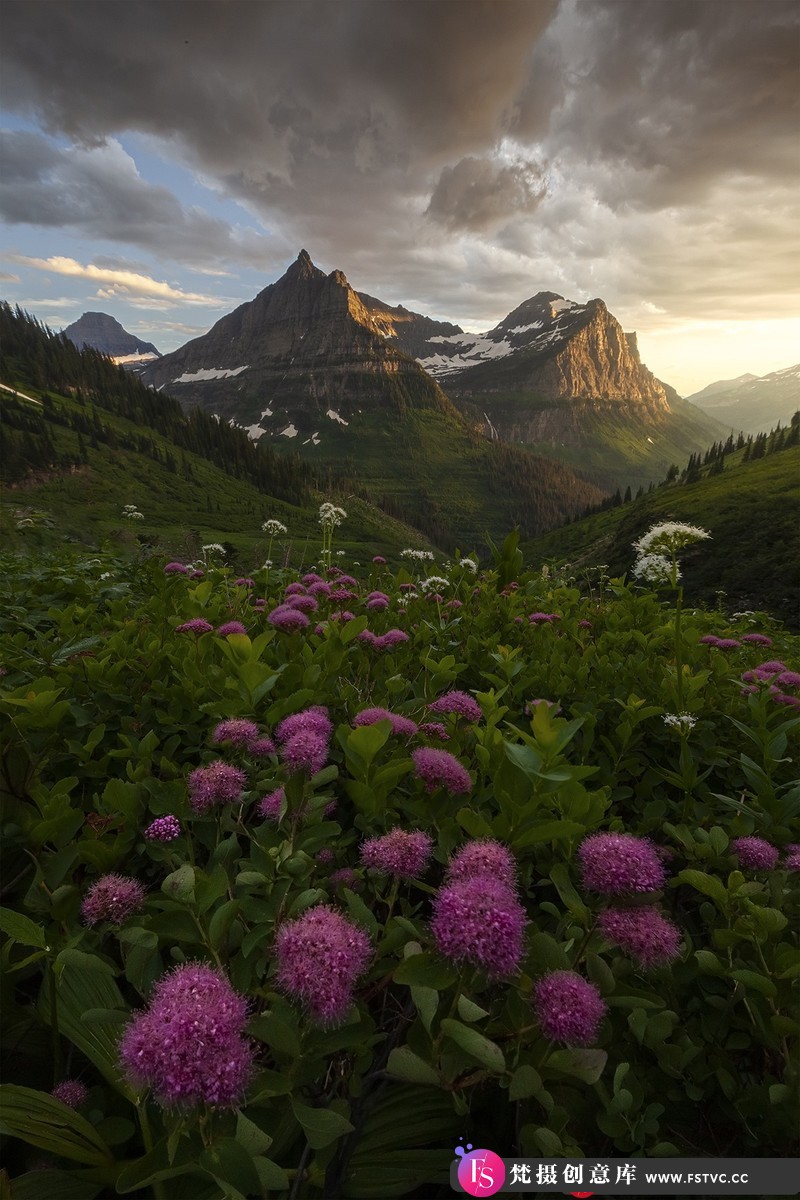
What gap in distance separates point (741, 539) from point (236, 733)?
67.9 m

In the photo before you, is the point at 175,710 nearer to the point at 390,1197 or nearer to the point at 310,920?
the point at 310,920

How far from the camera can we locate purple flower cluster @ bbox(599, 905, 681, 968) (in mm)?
1798

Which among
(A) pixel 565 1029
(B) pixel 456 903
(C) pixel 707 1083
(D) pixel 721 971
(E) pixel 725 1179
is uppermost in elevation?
(B) pixel 456 903

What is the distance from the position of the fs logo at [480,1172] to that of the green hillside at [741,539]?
809 centimetres

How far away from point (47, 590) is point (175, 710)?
393cm

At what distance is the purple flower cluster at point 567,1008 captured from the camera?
62.3 inches

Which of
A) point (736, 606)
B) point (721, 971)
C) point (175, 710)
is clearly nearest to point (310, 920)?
point (721, 971)

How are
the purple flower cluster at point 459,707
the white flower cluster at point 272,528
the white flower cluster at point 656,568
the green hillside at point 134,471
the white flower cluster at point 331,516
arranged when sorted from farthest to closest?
1. the green hillside at point 134,471
2. the white flower cluster at point 272,528
3. the white flower cluster at point 331,516
4. the white flower cluster at point 656,568
5. the purple flower cluster at point 459,707

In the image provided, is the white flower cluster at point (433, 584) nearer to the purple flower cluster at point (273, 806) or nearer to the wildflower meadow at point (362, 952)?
the wildflower meadow at point (362, 952)

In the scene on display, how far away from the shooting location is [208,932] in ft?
6.07

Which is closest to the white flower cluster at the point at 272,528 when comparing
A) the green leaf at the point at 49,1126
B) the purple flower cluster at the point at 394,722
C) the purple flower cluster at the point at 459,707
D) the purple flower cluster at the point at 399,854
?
the purple flower cluster at the point at 459,707

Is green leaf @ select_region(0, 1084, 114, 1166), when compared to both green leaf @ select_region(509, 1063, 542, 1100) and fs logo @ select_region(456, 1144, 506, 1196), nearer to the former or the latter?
fs logo @ select_region(456, 1144, 506, 1196)

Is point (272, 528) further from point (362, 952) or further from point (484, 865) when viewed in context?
point (362, 952)

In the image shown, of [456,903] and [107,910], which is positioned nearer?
[456,903]
